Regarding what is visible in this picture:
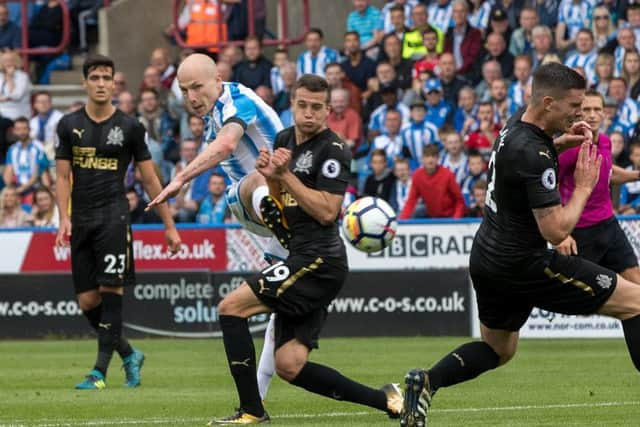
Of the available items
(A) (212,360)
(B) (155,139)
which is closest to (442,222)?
(A) (212,360)

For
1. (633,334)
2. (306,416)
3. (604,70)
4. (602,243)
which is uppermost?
(604,70)

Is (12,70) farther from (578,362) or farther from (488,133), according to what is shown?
(578,362)

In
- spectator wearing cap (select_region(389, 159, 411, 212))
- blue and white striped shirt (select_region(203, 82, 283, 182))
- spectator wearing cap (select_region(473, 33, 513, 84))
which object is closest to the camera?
blue and white striped shirt (select_region(203, 82, 283, 182))

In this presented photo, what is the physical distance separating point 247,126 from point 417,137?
36.5 feet

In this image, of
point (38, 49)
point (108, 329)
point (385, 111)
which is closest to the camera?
point (108, 329)

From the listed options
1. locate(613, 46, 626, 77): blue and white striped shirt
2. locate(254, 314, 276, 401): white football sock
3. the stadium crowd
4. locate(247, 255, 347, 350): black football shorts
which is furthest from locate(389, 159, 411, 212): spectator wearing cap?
locate(247, 255, 347, 350): black football shorts

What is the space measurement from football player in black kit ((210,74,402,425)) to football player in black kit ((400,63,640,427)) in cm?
83

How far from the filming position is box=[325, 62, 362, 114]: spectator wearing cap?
72.0 feet

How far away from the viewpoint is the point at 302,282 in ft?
29.0

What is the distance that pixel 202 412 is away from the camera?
33.0 feet

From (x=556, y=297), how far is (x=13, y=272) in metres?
12.2

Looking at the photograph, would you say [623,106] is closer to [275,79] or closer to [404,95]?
[404,95]

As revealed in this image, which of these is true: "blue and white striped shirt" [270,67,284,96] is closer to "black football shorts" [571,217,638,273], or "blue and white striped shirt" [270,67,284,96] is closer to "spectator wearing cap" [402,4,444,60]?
"spectator wearing cap" [402,4,444,60]

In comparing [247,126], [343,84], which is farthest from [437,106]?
[247,126]
